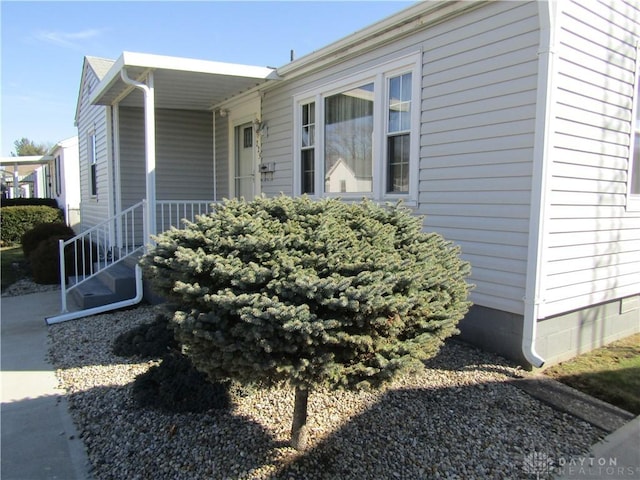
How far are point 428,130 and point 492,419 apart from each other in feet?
9.80

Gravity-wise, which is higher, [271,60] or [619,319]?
[271,60]

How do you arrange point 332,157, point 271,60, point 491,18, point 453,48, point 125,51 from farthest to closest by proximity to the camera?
point 271,60
point 332,157
point 125,51
point 453,48
point 491,18

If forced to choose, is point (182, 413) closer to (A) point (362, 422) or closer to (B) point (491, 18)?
(A) point (362, 422)

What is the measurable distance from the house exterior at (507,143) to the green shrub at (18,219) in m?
12.0

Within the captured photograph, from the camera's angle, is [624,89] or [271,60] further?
[271,60]

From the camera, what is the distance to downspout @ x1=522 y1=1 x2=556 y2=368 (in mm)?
3826

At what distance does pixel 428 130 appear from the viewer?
497cm

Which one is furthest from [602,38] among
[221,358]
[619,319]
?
[221,358]

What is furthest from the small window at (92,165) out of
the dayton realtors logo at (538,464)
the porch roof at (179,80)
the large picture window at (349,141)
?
the dayton realtors logo at (538,464)

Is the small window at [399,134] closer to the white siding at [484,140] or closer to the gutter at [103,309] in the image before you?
the white siding at [484,140]

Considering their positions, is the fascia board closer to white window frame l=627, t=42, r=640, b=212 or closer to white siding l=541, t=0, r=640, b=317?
white siding l=541, t=0, r=640, b=317

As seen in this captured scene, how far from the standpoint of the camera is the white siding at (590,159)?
4152mm

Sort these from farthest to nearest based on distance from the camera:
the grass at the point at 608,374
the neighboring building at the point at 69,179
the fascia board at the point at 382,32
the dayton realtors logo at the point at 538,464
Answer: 1. the neighboring building at the point at 69,179
2. the fascia board at the point at 382,32
3. the grass at the point at 608,374
4. the dayton realtors logo at the point at 538,464

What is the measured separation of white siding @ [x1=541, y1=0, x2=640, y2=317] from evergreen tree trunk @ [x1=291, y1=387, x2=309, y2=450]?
2.52 meters
